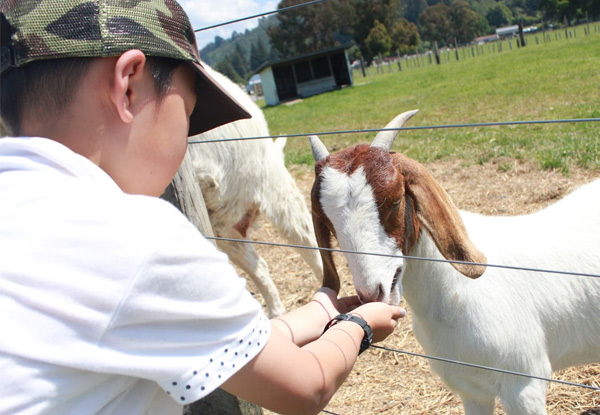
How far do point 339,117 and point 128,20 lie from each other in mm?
15865

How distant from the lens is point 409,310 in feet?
11.9

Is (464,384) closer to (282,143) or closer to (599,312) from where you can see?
(599,312)

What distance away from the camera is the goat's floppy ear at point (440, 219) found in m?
1.91

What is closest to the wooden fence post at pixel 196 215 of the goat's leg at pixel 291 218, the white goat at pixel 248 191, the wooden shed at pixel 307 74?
the white goat at pixel 248 191

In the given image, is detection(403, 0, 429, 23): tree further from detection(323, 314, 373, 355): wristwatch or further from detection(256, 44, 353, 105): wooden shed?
→ detection(323, 314, 373, 355): wristwatch

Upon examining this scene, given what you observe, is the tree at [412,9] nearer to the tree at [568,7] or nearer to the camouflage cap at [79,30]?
the tree at [568,7]

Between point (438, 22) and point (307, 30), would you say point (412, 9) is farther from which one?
point (438, 22)

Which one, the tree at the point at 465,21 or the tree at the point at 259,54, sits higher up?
the tree at the point at 259,54

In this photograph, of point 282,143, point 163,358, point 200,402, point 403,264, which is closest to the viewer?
point 163,358

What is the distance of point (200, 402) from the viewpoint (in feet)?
7.17

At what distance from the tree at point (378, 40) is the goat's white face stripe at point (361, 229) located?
5335cm

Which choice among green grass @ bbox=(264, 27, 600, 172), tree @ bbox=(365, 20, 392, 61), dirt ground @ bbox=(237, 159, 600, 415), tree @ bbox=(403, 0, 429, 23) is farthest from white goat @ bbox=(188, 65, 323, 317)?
tree @ bbox=(403, 0, 429, 23)

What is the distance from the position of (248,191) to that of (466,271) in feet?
7.11

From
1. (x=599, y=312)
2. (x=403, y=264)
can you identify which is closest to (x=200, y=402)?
(x=403, y=264)
